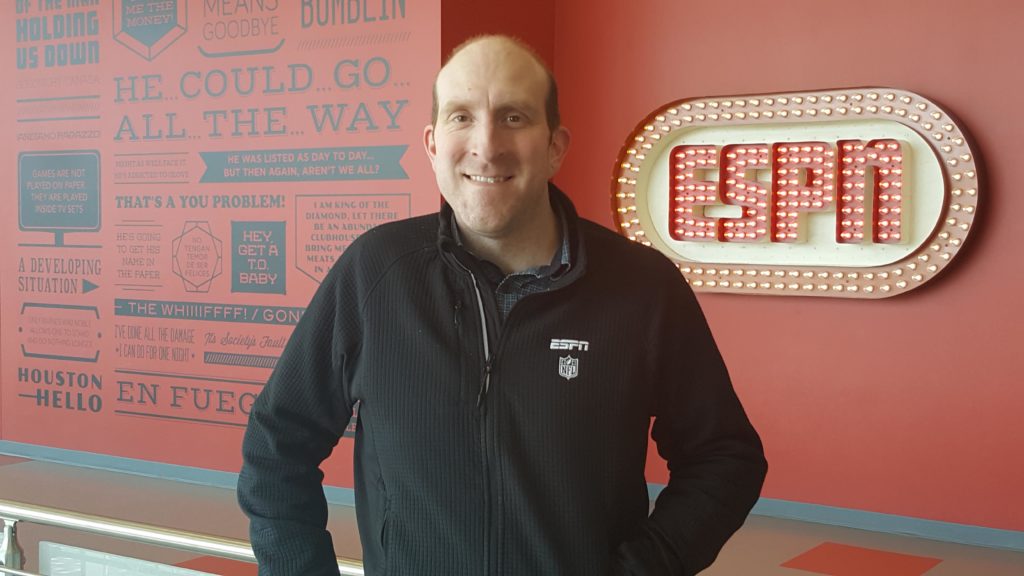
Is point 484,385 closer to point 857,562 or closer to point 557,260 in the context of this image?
point 557,260

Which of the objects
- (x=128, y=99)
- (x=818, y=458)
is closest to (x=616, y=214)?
(x=818, y=458)

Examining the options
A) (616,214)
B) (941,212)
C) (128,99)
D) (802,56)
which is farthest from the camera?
(128,99)

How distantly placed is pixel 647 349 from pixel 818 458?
409 cm

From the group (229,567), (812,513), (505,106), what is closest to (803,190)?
(812,513)

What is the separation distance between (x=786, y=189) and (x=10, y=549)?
3.89 meters

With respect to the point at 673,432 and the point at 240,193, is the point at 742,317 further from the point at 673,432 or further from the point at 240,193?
the point at 673,432

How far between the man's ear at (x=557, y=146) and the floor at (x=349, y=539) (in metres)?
2.61

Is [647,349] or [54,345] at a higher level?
[647,349]

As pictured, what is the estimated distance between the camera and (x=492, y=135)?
56.6 inches

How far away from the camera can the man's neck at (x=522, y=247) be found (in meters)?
Answer: 1.51

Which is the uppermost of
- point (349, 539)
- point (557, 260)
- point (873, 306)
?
point (557, 260)

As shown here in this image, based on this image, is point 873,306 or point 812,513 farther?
point 812,513

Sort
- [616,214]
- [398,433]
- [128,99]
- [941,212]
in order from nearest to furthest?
[398,433]
[941,212]
[616,214]
[128,99]

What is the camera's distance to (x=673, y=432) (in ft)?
5.05
